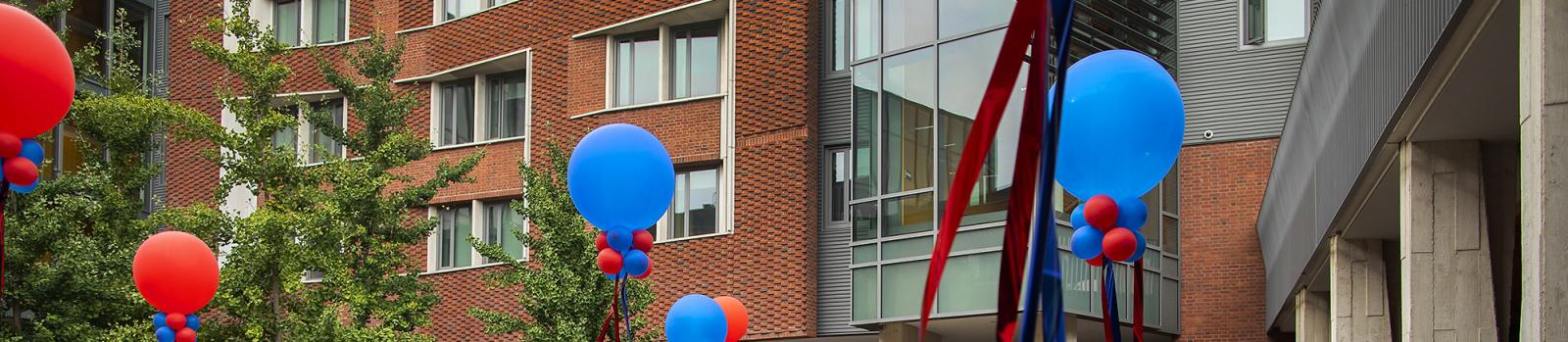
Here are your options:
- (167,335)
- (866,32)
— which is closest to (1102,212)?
(167,335)

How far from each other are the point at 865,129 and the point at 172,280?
13.3 m

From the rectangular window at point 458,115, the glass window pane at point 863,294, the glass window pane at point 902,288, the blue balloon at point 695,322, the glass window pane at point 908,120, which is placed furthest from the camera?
the rectangular window at point 458,115

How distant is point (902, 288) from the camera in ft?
85.9

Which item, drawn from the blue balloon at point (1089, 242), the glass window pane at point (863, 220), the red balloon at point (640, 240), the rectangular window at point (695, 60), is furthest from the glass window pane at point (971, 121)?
the blue balloon at point (1089, 242)

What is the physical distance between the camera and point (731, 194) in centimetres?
3112

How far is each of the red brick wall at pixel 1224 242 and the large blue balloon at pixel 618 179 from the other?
587 inches

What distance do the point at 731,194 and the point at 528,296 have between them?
5413 millimetres

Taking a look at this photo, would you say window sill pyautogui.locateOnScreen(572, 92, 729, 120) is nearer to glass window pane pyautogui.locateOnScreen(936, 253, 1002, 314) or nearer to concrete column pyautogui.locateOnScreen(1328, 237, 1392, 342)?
glass window pane pyautogui.locateOnScreen(936, 253, 1002, 314)

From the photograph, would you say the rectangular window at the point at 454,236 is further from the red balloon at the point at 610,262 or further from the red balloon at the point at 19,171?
the red balloon at the point at 19,171

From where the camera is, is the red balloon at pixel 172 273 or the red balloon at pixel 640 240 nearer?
the red balloon at pixel 640 240

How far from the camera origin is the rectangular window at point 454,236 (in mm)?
35500

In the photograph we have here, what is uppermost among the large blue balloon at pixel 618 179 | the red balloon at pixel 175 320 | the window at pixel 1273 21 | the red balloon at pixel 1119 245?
the window at pixel 1273 21

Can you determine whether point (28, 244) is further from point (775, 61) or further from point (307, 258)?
point (775, 61)

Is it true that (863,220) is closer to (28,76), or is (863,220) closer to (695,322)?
(695,322)
